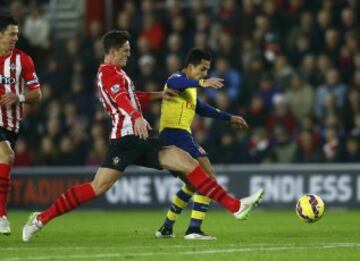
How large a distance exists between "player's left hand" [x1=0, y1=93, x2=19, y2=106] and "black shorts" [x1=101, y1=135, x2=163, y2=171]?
3.98 ft

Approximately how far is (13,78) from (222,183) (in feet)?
24.6

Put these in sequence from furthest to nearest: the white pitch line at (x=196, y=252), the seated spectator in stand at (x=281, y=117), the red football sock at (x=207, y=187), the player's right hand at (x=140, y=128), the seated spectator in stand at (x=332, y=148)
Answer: the seated spectator in stand at (x=281, y=117)
the seated spectator in stand at (x=332, y=148)
the red football sock at (x=207, y=187)
the player's right hand at (x=140, y=128)
the white pitch line at (x=196, y=252)

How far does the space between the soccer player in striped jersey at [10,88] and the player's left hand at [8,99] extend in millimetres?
96

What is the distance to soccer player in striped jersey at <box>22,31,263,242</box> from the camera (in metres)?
10.2

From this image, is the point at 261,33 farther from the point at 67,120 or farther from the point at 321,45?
the point at 67,120

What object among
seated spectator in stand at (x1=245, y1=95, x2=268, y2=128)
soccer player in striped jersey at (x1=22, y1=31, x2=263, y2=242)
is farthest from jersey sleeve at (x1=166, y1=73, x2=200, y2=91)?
seated spectator in stand at (x1=245, y1=95, x2=268, y2=128)

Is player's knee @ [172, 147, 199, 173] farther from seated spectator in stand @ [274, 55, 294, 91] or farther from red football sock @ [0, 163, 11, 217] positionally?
seated spectator in stand @ [274, 55, 294, 91]

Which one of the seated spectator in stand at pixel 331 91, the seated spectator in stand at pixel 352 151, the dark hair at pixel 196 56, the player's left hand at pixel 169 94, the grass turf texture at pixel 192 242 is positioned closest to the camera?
the grass turf texture at pixel 192 242

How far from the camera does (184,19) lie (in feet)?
68.2

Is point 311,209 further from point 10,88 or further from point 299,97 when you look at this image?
point 299,97

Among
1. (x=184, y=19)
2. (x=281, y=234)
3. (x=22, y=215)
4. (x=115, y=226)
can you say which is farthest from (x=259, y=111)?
(x=281, y=234)

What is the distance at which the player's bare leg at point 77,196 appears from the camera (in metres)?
10.2

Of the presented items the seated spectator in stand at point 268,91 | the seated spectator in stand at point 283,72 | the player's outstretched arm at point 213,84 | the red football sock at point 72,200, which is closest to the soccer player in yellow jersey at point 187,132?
the player's outstretched arm at point 213,84

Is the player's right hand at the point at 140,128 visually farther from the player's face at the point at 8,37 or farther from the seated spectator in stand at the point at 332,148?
the seated spectator in stand at the point at 332,148
